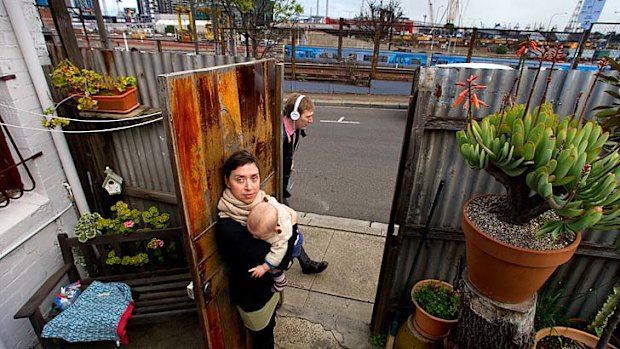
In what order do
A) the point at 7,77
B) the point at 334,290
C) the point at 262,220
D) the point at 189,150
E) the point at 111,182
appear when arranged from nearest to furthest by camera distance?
1. the point at 189,150
2. the point at 262,220
3. the point at 7,77
4. the point at 111,182
5. the point at 334,290

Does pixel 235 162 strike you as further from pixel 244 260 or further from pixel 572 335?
pixel 572 335

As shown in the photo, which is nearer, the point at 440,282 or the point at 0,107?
the point at 0,107

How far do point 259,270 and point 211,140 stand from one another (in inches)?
32.2

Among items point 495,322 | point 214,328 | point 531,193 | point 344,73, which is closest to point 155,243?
point 214,328

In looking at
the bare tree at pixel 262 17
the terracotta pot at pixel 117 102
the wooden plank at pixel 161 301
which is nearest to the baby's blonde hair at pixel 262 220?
the wooden plank at pixel 161 301

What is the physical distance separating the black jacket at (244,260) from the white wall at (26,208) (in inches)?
69.2

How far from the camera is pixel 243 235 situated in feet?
5.90

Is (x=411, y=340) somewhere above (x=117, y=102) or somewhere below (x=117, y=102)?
below

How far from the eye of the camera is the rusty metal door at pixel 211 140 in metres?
1.37

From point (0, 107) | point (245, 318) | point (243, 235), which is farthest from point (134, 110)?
point (245, 318)

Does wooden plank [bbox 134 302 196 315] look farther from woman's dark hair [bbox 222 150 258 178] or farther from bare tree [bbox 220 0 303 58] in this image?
bare tree [bbox 220 0 303 58]

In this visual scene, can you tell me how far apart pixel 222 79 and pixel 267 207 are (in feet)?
2.37

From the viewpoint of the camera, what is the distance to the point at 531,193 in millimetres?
1581

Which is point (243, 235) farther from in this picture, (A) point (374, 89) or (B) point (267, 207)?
(A) point (374, 89)
